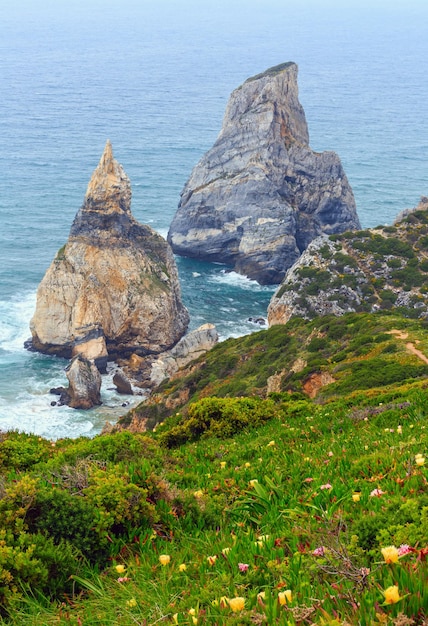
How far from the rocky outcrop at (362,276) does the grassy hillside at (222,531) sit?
2088 inches

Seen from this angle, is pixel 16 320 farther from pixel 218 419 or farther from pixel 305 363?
pixel 218 419

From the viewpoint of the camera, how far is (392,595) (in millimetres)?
4965

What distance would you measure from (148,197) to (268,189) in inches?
1096

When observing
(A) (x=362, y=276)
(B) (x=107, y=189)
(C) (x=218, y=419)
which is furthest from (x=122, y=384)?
(C) (x=218, y=419)

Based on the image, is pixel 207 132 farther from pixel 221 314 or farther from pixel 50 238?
pixel 221 314

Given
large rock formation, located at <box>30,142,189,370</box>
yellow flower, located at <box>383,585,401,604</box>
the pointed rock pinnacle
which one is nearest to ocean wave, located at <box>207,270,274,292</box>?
large rock formation, located at <box>30,142,189,370</box>

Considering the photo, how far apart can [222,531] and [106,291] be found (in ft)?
252

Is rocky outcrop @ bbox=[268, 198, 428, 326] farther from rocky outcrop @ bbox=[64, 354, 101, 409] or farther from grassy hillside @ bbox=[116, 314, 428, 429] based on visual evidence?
rocky outcrop @ bbox=[64, 354, 101, 409]

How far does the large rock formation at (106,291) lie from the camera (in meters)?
81.1

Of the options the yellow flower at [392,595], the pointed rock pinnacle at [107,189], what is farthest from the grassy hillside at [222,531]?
the pointed rock pinnacle at [107,189]

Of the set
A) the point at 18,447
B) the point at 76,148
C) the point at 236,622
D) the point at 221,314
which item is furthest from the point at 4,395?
the point at 76,148

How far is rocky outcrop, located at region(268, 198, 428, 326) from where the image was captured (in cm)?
6856

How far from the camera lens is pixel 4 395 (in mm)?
71062

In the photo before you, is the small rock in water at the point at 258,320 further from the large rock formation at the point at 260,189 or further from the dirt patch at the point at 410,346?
the dirt patch at the point at 410,346
